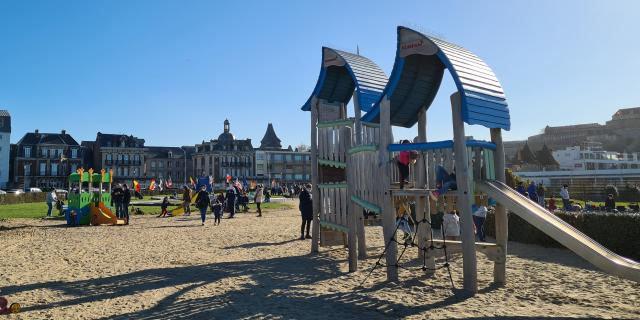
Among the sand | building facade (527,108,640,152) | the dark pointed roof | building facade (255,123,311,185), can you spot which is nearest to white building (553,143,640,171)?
building facade (527,108,640,152)

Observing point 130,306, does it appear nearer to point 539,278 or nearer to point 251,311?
point 251,311

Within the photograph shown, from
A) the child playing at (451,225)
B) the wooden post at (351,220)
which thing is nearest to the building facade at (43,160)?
the wooden post at (351,220)

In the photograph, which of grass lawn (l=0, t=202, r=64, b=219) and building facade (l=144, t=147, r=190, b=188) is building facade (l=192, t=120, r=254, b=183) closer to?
building facade (l=144, t=147, r=190, b=188)

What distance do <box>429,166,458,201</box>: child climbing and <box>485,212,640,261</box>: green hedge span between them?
26.1ft

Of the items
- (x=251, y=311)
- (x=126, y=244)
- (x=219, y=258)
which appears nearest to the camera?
(x=251, y=311)

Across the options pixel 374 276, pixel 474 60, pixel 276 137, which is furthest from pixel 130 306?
pixel 276 137

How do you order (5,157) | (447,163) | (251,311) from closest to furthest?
(251,311)
(447,163)
(5,157)

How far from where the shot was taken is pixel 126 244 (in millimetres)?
15414

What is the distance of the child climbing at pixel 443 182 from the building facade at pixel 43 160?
10383 cm

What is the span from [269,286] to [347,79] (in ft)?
22.5

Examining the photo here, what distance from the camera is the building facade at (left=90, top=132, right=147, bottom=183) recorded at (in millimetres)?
103000

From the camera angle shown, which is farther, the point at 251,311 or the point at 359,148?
the point at 359,148

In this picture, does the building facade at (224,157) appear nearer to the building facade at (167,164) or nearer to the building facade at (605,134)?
the building facade at (167,164)

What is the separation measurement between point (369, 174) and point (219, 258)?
17.3 ft
